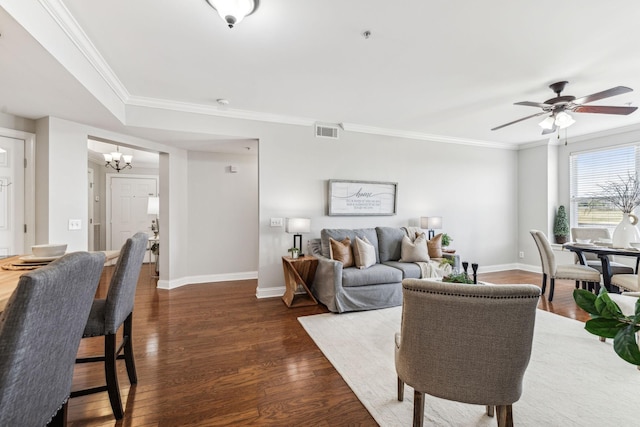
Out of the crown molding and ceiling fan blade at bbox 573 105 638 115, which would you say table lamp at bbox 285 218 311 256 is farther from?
ceiling fan blade at bbox 573 105 638 115

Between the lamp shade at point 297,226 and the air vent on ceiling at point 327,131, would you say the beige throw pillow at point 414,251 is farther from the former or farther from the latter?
the air vent on ceiling at point 327,131

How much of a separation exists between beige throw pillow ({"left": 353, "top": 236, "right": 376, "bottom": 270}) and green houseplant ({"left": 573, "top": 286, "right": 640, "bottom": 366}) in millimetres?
3115

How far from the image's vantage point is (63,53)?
2.08 m

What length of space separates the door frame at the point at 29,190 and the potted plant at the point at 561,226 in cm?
807

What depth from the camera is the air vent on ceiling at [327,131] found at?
4.48 metres

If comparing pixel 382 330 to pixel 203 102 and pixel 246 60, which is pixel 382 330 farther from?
pixel 203 102

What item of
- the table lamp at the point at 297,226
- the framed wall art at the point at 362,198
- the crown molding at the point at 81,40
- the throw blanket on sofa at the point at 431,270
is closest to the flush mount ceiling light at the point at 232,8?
the crown molding at the point at 81,40

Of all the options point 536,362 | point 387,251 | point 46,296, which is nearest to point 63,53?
point 46,296

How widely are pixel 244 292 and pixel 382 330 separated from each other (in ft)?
7.49

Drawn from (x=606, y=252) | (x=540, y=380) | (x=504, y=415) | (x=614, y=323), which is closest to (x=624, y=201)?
(x=606, y=252)

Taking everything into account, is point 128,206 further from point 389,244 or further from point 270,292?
point 389,244

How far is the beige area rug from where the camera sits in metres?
1.72

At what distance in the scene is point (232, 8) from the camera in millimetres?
1790

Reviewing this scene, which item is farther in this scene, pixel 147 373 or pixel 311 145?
pixel 311 145
